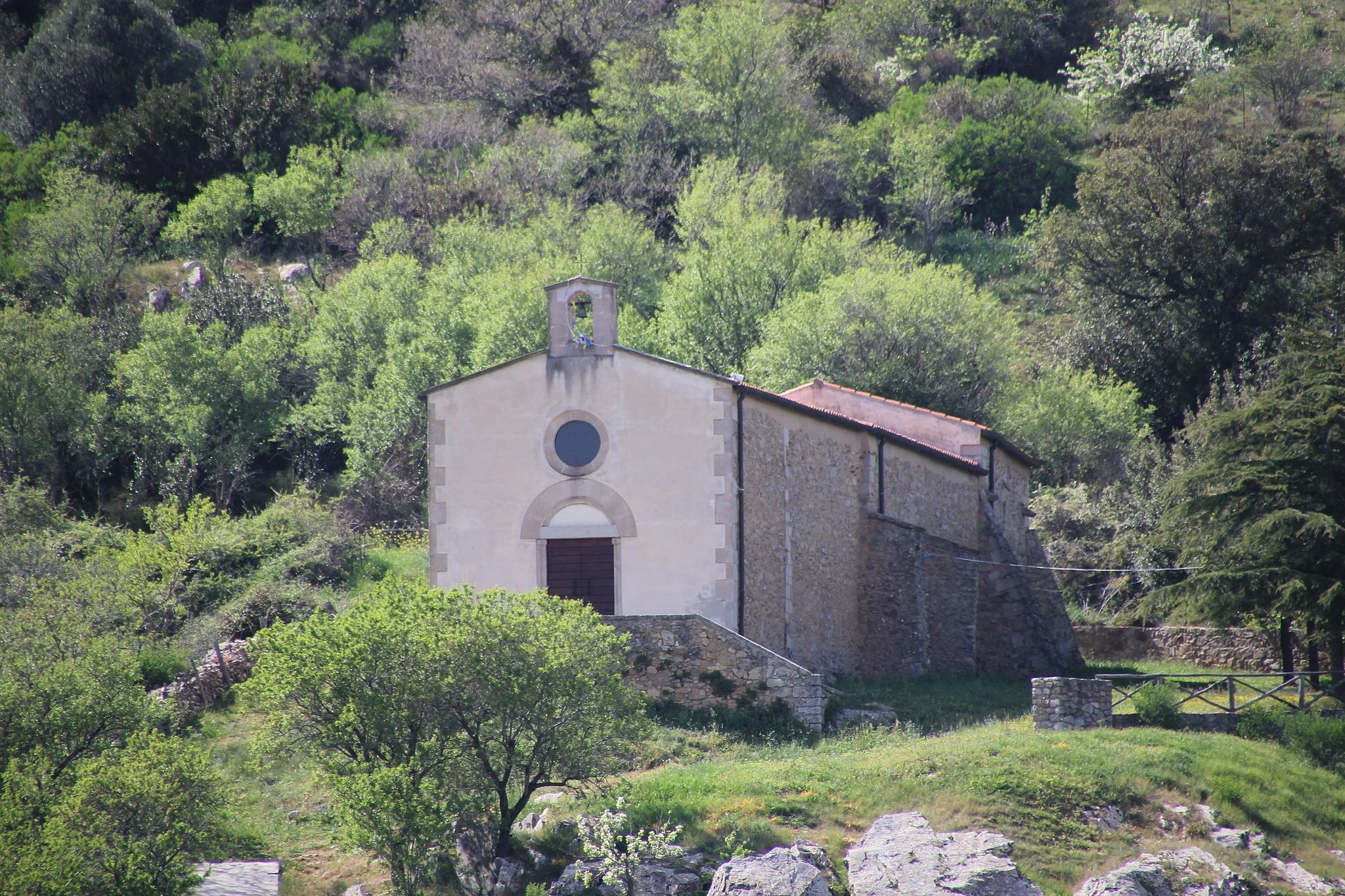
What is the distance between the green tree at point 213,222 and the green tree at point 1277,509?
130 ft

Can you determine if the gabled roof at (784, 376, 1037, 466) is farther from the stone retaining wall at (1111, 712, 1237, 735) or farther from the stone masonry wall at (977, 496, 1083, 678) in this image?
the stone retaining wall at (1111, 712, 1237, 735)

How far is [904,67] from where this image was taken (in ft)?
246

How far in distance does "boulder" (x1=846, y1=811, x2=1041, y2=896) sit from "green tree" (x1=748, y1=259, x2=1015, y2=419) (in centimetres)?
2283

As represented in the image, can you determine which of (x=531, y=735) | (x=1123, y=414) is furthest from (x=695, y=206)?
(x=531, y=735)

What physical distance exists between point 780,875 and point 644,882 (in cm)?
198

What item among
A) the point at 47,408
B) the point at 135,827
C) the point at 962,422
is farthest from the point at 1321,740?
the point at 47,408

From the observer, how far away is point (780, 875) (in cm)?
1867

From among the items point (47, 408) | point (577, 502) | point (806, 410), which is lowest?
point (577, 502)

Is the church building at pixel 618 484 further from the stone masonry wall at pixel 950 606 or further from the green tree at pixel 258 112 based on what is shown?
the green tree at pixel 258 112

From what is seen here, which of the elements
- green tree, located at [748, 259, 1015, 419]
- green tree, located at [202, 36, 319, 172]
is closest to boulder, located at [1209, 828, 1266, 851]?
green tree, located at [748, 259, 1015, 419]

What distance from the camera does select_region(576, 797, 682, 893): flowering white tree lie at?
1922 cm

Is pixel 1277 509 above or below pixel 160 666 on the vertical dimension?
above

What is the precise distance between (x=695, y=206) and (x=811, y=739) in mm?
31267

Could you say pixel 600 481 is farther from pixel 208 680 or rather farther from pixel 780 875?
pixel 780 875
